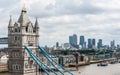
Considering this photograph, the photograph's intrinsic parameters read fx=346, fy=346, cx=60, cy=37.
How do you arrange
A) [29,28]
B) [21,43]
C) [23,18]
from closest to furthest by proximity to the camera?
[21,43] < [23,18] < [29,28]

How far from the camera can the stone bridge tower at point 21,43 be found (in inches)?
1579

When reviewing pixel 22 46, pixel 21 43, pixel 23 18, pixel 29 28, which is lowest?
pixel 22 46

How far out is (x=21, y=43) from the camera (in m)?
40.1

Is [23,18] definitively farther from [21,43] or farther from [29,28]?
[21,43]

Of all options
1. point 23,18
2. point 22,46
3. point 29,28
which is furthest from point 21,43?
point 23,18

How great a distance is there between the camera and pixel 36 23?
4159 cm

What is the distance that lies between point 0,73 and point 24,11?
3221 inches

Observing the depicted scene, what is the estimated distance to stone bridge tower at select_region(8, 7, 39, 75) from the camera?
132ft

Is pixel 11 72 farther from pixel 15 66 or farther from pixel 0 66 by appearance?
pixel 0 66

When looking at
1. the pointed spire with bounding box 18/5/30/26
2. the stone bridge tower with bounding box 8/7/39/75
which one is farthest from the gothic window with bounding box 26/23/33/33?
the pointed spire with bounding box 18/5/30/26

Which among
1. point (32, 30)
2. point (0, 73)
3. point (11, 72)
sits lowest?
point (0, 73)

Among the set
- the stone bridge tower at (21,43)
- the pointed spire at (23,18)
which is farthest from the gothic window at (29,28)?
the pointed spire at (23,18)

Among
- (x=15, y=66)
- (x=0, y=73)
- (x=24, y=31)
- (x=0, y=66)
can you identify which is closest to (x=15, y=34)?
(x=24, y=31)

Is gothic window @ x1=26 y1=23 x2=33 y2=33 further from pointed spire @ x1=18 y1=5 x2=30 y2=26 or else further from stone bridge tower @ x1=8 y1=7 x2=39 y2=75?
pointed spire @ x1=18 y1=5 x2=30 y2=26
